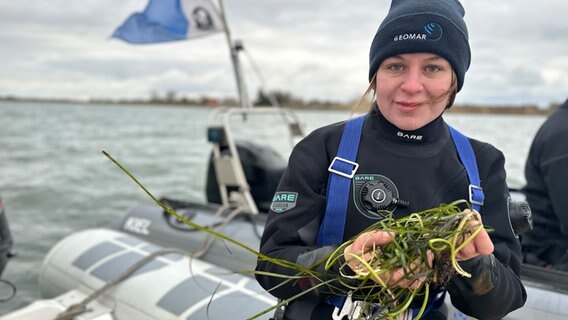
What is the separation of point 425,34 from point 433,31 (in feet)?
0.08

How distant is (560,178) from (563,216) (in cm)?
18

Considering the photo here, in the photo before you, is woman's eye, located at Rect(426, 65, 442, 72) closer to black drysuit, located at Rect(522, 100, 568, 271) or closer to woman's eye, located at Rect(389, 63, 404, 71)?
woman's eye, located at Rect(389, 63, 404, 71)

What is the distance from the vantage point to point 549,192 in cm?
253

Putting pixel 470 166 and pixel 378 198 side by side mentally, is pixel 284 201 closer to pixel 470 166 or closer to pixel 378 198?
pixel 378 198

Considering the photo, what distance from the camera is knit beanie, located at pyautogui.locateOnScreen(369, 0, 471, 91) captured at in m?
1.31

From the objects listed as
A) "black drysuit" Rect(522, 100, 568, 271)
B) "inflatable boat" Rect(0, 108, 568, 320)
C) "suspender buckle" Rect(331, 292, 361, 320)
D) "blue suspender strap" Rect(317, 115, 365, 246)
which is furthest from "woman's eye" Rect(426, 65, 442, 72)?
"black drysuit" Rect(522, 100, 568, 271)

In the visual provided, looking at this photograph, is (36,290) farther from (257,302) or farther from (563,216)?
(563,216)

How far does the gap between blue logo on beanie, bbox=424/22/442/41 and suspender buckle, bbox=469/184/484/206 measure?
39 cm

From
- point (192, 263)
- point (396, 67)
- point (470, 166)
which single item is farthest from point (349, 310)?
point (192, 263)

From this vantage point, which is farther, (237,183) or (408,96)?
(237,183)

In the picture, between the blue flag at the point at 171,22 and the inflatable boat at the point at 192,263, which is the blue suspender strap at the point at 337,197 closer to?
the inflatable boat at the point at 192,263

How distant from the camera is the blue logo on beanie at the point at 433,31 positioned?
131 centimetres

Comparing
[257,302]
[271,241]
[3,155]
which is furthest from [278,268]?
[3,155]

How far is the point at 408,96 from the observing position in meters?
1.32
